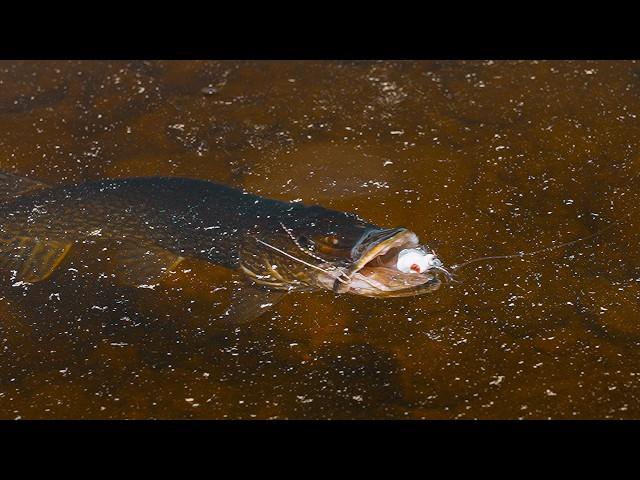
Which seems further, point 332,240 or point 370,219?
point 370,219

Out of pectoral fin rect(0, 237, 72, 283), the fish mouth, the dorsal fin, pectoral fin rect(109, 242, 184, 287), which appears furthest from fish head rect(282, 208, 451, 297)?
the dorsal fin

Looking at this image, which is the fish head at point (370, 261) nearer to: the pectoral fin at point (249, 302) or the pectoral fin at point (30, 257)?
the pectoral fin at point (249, 302)

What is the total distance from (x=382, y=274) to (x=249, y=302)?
0.59 metres

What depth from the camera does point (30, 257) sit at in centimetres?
447

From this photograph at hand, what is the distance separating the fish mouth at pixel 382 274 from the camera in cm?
409

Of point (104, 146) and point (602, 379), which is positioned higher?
point (104, 146)

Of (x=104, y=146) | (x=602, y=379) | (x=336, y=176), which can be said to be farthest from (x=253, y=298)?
(x=104, y=146)

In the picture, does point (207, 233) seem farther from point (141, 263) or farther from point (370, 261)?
point (370, 261)

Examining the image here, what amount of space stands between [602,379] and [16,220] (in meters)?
2.91

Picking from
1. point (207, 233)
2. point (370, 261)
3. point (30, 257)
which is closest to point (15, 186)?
point (30, 257)

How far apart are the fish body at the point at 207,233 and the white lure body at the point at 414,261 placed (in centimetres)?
3

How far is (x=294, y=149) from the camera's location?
17.6ft

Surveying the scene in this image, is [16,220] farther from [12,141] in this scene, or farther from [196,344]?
[196,344]

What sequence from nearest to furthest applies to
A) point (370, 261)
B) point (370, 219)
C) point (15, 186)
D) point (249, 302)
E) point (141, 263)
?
point (249, 302)
point (370, 261)
point (141, 263)
point (370, 219)
point (15, 186)
